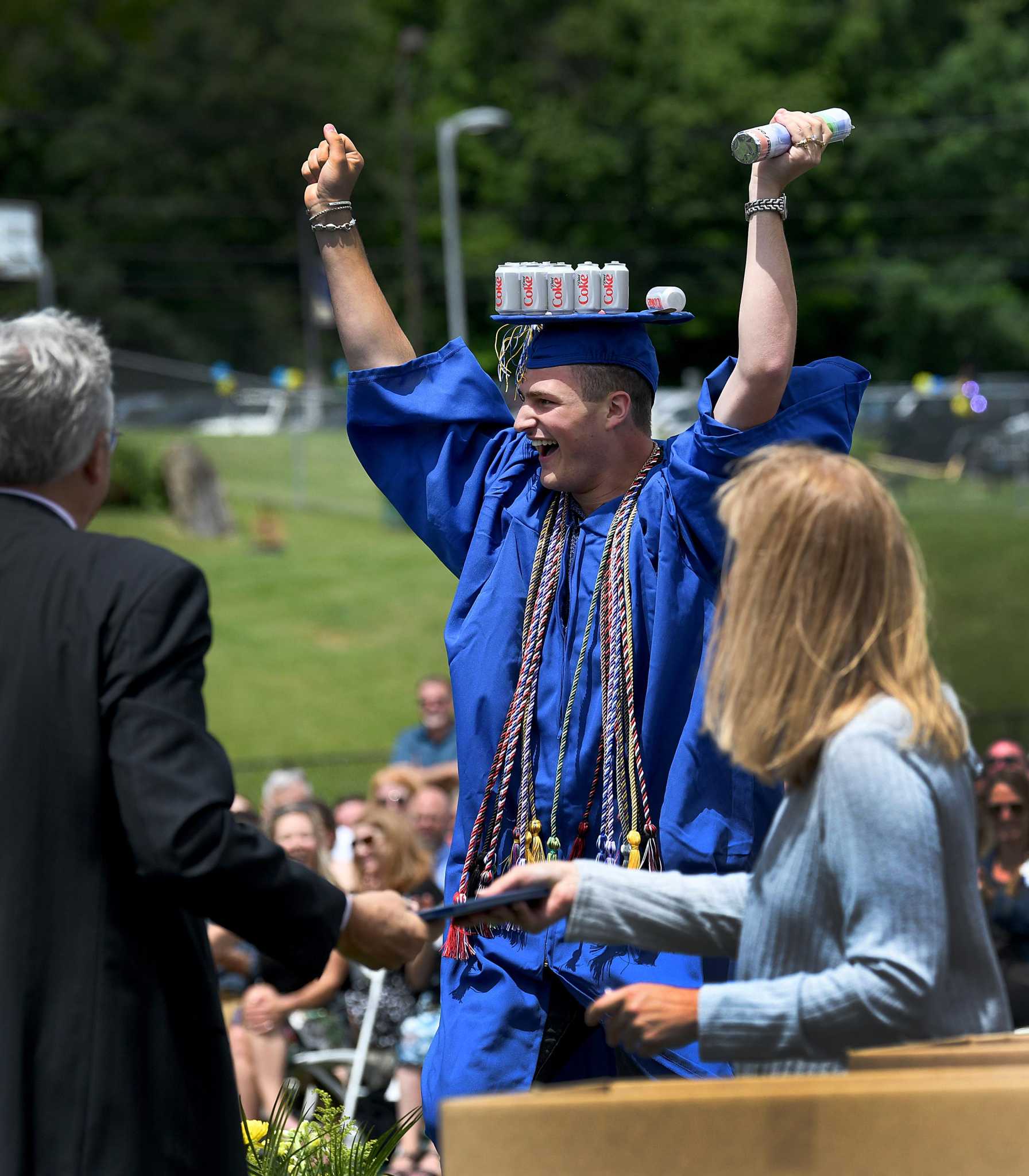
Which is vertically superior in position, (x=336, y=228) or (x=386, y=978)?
(x=336, y=228)

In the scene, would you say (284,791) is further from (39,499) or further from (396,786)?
(39,499)

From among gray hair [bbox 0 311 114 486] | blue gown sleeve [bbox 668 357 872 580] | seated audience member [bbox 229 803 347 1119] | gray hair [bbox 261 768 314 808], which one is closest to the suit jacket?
gray hair [bbox 0 311 114 486]

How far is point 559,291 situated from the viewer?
11.4 ft

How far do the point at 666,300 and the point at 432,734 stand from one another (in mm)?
6653

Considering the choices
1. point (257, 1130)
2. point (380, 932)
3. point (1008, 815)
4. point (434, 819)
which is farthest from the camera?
point (434, 819)

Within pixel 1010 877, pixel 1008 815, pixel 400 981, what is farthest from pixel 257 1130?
pixel 1008 815

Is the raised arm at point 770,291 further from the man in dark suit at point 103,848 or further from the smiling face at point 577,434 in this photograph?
the man in dark suit at point 103,848

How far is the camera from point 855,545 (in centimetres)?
211

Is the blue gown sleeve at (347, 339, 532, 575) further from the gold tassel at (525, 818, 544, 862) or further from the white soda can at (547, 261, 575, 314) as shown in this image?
the gold tassel at (525, 818, 544, 862)

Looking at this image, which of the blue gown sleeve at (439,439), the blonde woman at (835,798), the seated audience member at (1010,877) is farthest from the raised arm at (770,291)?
the seated audience member at (1010,877)

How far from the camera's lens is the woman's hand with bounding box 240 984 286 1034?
6082 mm

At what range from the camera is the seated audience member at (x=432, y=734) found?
983 cm

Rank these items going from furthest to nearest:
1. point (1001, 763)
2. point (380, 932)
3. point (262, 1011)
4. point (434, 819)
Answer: point (434, 819)
point (1001, 763)
point (262, 1011)
point (380, 932)

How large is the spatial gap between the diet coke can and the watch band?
0.57 metres
